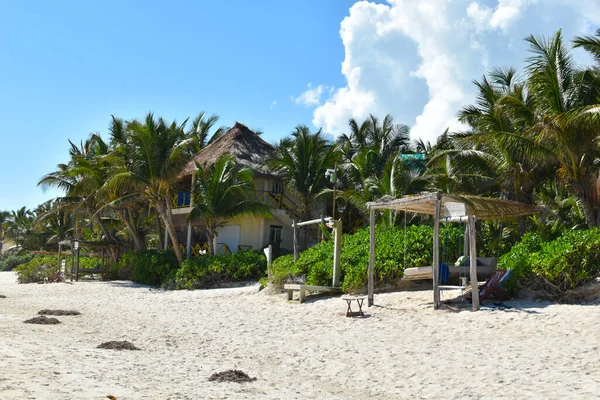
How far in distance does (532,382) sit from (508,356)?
3.83 ft

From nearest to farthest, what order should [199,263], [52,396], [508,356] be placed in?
[52,396] < [508,356] < [199,263]

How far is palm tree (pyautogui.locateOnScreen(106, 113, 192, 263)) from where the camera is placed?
77.7 ft

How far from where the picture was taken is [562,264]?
445 inches

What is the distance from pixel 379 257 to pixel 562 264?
14.0ft

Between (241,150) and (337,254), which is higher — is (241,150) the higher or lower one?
the higher one

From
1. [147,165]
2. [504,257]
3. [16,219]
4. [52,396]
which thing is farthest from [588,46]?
[16,219]

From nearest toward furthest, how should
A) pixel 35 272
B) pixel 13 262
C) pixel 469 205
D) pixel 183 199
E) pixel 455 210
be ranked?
pixel 455 210
pixel 469 205
pixel 35 272
pixel 183 199
pixel 13 262

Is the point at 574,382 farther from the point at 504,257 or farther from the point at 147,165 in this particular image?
the point at 147,165

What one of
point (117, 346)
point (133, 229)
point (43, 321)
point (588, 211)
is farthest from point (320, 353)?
point (133, 229)

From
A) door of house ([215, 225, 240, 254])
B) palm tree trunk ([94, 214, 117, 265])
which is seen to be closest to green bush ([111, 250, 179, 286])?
door of house ([215, 225, 240, 254])

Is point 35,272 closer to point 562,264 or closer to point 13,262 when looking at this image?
point 13,262

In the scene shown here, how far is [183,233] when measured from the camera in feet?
98.6

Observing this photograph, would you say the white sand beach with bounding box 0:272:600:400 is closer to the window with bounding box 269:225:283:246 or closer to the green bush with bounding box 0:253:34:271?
the window with bounding box 269:225:283:246

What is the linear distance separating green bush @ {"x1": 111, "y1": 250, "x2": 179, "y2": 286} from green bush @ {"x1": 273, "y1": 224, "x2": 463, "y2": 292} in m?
7.89
